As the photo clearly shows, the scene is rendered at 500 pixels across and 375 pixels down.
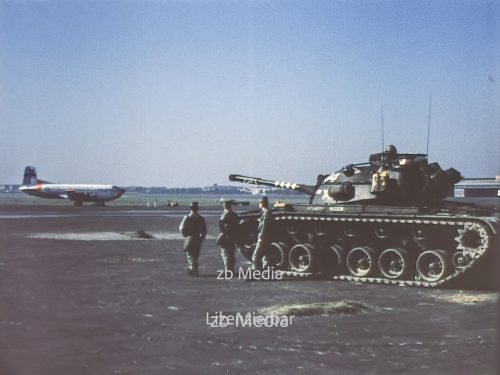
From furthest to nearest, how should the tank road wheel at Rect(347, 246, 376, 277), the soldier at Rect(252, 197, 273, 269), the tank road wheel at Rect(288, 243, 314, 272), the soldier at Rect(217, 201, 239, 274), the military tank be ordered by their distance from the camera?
the tank road wheel at Rect(288, 243, 314, 272), the soldier at Rect(252, 197, 273, 269), the soldier at Rect(217, 201, 239, 274), the tank road wheel at Rect(347, 246, 376, 277), the military tank

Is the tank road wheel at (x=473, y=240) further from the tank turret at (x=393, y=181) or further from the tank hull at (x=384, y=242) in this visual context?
→ the tank turret at (x=393, y=181)

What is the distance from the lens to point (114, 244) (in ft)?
83.4

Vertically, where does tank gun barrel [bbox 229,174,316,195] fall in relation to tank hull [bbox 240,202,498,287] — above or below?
above

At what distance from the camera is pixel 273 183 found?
831 inches

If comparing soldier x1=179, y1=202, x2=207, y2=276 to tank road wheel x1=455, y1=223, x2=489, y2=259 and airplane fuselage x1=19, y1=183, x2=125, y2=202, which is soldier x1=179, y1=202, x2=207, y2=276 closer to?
tank road wheel x1=455, y1=223, x2=489, y2=259

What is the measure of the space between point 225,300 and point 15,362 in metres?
5.36

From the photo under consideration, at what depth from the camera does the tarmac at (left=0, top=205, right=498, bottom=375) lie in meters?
7.84

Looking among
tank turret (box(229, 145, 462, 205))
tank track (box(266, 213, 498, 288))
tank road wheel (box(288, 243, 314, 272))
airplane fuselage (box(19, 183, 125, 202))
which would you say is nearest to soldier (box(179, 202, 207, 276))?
tank road wheel (box(288, 243, 314, 272))

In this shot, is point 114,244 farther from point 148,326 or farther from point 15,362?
point 15,362

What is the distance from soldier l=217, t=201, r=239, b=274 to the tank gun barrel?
3542mm

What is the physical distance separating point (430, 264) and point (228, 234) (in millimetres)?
4831

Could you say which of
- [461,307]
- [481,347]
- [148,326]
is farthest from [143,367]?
[461,307]

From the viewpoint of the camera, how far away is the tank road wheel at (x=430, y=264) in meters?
14.9

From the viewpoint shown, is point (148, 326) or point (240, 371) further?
point (148, 326)
